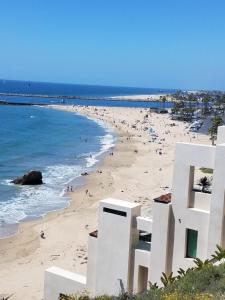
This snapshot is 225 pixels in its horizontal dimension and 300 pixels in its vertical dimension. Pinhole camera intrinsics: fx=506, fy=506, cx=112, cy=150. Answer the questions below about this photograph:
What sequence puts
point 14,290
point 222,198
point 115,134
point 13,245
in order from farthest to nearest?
point 115,134
point 13,245
point 14,290
point 222,198

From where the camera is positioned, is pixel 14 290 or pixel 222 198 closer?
pixel 222 198

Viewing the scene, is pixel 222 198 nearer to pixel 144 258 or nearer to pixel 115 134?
pixel 144 258

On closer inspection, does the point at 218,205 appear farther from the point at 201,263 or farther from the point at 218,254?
the point at 201,263

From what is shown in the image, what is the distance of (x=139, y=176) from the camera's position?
46906mm

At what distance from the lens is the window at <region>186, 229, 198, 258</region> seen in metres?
13.7

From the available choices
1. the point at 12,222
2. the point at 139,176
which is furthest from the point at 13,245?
the point at 139,176

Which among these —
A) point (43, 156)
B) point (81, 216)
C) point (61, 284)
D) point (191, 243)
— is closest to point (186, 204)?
point (191, 243)

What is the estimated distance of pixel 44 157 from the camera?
59.3 m

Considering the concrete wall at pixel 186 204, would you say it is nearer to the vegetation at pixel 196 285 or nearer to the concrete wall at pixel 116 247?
the vegetation at pixel 196 285

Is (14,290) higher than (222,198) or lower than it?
lower

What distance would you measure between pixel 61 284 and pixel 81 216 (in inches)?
666

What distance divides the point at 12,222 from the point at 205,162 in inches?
824

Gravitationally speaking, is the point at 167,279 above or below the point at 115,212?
below

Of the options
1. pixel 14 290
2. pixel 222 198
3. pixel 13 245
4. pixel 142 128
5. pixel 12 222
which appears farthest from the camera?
pixel 142 128
